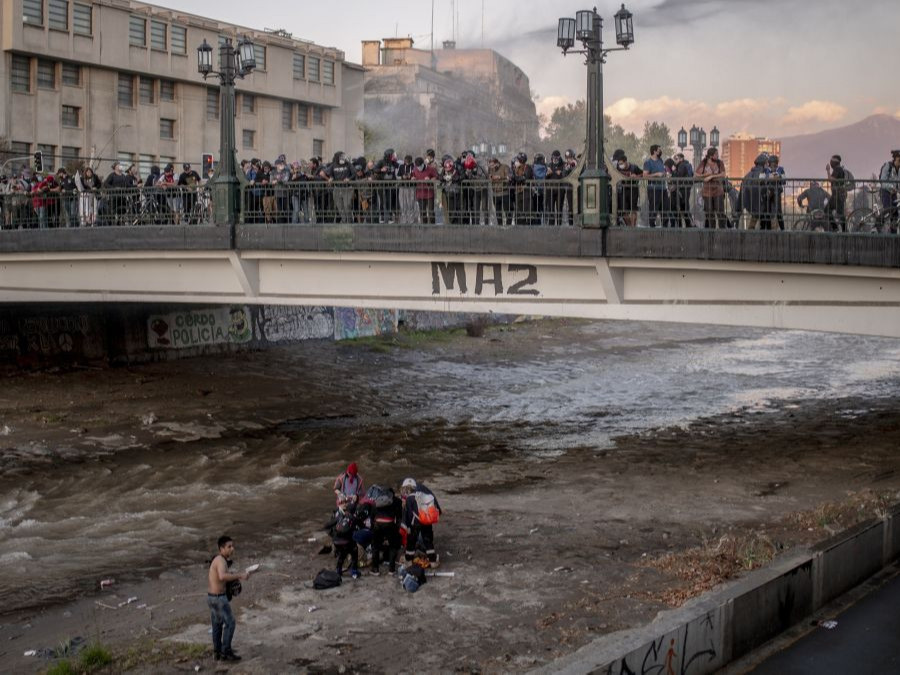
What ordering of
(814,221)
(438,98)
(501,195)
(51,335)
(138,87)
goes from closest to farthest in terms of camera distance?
1. (814,221)
2. (501,195)
3. (51,335)
4. (138,87)
5. (438,98)

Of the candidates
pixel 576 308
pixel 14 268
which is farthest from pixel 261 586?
pixel 14 268

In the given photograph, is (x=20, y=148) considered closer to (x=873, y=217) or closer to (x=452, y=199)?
(x=452, y=199)

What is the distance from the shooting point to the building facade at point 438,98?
9275cm

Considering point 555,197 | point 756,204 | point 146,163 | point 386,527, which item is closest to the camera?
point 386,527

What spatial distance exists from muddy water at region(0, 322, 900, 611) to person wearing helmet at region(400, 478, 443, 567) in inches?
120

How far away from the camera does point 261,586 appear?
14328 millimetres

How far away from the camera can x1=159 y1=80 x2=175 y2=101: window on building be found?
57875 mm

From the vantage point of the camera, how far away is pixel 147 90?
57.1 meters

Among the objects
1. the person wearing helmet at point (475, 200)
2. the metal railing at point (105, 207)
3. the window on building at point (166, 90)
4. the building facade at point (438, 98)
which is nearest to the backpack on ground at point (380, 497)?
the person wearing helmet at point (475, 200)

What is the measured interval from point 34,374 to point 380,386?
10.6m

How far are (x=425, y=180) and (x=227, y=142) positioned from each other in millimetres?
4847

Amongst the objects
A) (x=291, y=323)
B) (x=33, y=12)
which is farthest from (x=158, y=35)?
(x=291, y=323)

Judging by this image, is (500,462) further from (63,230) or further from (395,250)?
(63,230)

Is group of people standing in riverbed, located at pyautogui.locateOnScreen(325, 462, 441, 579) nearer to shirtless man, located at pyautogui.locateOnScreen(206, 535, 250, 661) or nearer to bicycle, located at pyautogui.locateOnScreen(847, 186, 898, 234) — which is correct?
shirtless man, located at pyautogui.locateOnScreen(206, 535, 250, 661)
